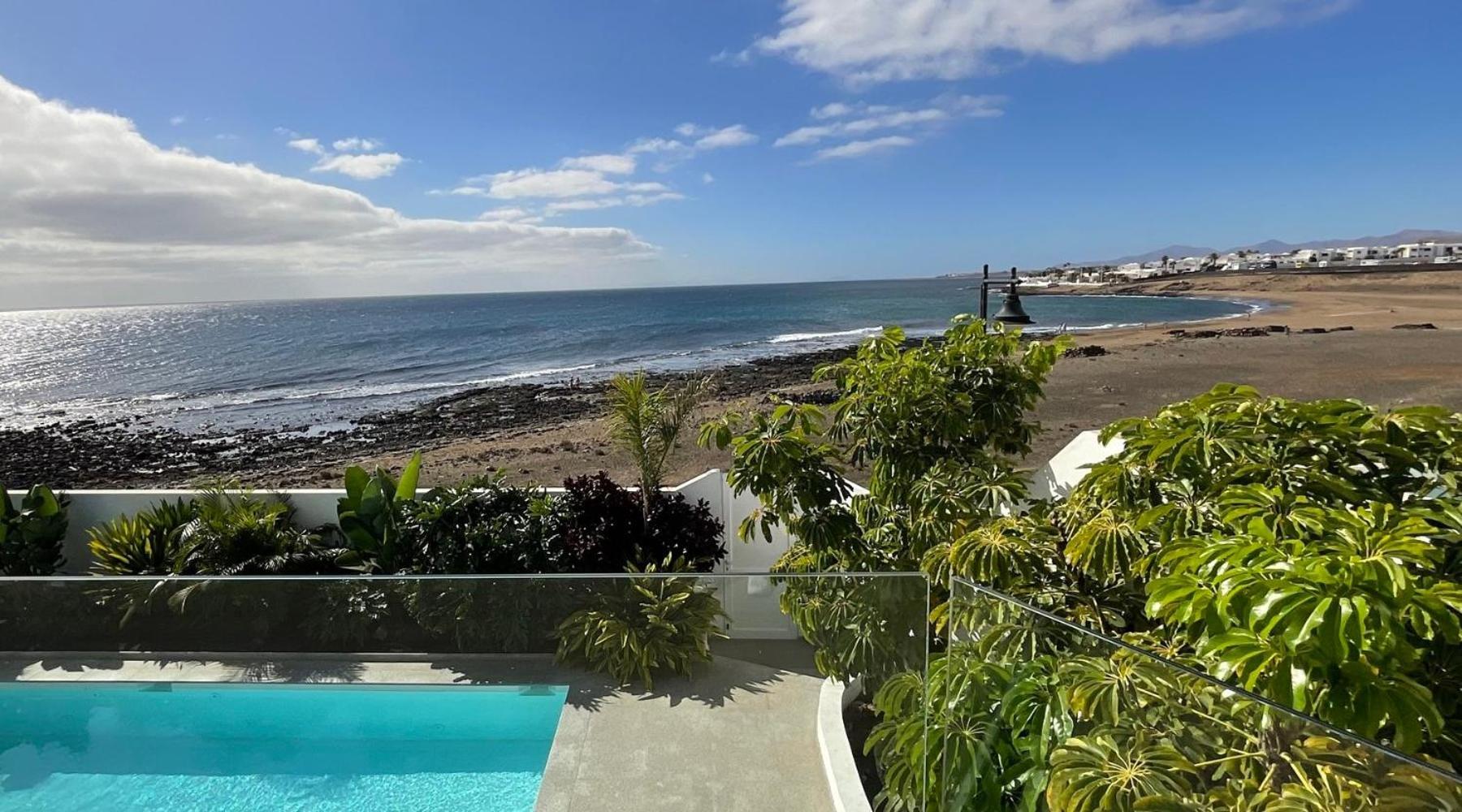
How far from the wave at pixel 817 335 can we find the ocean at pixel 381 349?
0.44 ft

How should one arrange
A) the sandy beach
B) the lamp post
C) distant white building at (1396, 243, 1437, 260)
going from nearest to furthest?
the lamp post, the sandy beach, distant white building at (1396, 243, 1437, 260)

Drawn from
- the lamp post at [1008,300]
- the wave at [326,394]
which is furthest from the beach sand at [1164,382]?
the wave at [326,394]

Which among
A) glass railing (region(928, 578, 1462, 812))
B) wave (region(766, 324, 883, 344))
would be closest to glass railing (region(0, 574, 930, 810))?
glass railing (region(928, 578, 1462, 812))

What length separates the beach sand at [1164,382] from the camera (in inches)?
533

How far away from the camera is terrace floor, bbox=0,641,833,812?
3318 millimetres

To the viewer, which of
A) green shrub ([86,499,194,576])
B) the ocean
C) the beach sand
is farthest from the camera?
the ocean

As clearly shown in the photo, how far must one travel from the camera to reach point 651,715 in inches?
152

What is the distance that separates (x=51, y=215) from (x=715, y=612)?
5217 centimetres

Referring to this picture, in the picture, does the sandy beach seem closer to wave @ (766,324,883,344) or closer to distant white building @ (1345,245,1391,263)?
distant white building @ (1345,245,1391,263)

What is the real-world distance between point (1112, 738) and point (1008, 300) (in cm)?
457

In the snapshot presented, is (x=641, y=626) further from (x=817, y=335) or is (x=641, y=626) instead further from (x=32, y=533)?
(x=817, y=335)

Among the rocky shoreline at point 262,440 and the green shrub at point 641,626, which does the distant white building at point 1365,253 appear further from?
the green shrub at point 641,626

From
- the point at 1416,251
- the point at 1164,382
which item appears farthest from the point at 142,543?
the point at 1416,251

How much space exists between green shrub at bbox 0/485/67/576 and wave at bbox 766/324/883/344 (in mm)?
33281
